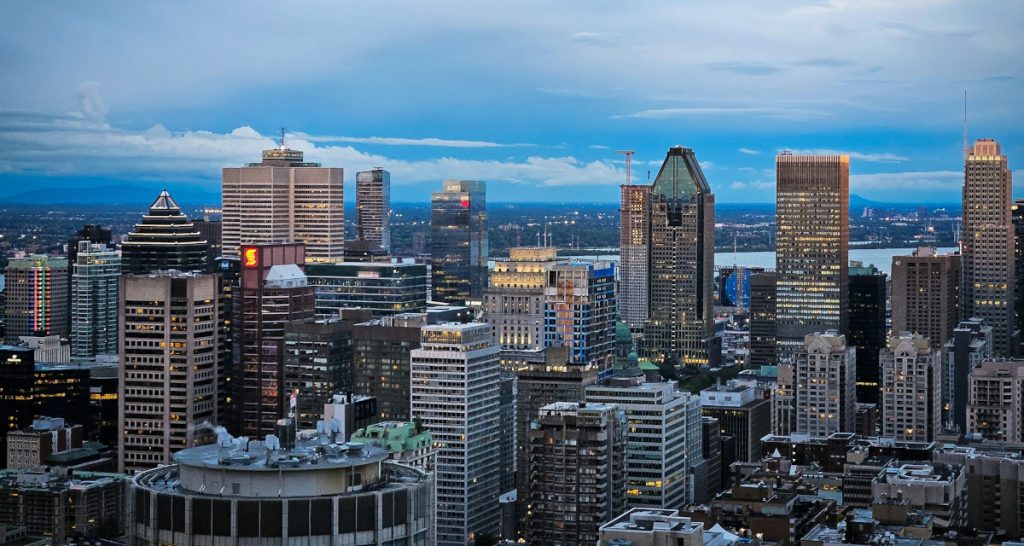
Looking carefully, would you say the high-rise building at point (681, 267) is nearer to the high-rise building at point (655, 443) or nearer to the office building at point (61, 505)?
the high-rise building at point (655, 443)

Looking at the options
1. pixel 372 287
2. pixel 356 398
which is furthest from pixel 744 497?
pixel 372 287

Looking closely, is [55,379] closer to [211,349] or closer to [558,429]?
[211,349]

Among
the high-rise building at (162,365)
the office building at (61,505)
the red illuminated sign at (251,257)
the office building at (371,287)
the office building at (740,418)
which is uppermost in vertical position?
the red illuminated sign at (251,257)

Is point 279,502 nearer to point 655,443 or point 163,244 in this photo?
point 655,443

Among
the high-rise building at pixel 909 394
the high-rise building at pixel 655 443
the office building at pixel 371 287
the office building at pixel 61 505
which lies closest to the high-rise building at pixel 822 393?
the high-rise building at pixel 909 394

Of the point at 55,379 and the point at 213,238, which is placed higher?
the point at 213,238

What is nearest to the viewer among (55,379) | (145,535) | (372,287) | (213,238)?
(145,535)
